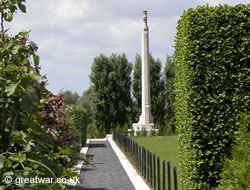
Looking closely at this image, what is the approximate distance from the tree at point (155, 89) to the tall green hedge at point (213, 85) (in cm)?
3319

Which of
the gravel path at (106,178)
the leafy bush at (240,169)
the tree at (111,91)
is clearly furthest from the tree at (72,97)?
the leafy bush at (240,169)

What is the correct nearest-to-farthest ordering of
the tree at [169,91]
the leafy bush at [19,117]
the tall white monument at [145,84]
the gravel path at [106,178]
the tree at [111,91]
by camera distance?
the leafy bush at [19,117] < the gravel path at [106,178] < the tall white monument at [145,84] < the tree at [111,91] < the tree at [169,91]

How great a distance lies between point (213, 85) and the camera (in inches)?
319

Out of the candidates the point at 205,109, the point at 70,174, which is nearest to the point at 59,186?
the point at 70,174

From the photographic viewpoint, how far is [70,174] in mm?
2936

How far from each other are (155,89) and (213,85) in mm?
34064

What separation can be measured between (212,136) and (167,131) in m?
27.8

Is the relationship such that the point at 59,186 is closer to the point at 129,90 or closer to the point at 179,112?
the point at 179,112

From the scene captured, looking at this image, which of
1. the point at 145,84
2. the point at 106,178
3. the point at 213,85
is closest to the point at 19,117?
the point at 213,85

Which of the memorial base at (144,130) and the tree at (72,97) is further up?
the tree at (72,97)

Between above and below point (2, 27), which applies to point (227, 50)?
above

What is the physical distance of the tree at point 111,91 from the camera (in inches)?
1609

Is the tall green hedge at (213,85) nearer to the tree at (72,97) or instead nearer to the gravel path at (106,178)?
the gravel path at (106,178)

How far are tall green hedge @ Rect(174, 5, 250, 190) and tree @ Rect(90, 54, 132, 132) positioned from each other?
32.4m
